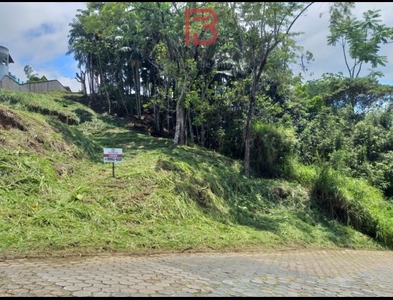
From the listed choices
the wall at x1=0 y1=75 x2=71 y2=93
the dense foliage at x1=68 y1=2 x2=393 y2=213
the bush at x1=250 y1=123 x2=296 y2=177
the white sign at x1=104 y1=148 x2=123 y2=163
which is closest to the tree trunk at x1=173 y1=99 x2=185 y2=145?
the dense foliage at x1=68 y1=2 x2=393 y2=213

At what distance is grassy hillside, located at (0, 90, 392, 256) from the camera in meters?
6.83

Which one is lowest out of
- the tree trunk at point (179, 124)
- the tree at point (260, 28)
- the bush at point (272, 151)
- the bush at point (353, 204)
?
the bush at point (353, 204)

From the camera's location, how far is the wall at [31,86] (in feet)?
84.7

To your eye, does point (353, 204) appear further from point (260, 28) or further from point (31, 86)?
point (31, 86)

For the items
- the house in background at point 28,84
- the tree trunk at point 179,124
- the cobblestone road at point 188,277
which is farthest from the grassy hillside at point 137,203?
the house in background at point 28,84

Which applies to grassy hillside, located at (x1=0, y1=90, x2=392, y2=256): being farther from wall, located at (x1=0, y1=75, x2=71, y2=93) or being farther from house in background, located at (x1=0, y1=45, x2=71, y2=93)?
house in background, located at (x1=0, y1=45, x2=71, y2=93)

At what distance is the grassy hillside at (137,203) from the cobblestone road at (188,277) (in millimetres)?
677

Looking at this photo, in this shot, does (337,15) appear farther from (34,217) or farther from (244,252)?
(34,217)

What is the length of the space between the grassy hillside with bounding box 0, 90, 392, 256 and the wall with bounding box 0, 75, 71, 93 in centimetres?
1614

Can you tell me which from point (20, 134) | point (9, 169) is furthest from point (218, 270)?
point (20, 134)

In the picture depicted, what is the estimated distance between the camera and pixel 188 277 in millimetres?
5008

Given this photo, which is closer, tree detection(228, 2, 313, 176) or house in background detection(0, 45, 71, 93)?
tree detection(228, 2, 313, 176)

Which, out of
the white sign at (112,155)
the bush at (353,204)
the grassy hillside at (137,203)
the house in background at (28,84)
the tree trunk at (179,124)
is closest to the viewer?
the grassy hillside at (137,203)

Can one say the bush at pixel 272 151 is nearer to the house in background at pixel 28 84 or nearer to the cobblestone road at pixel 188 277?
the cobblestone road at pixel 188 277
